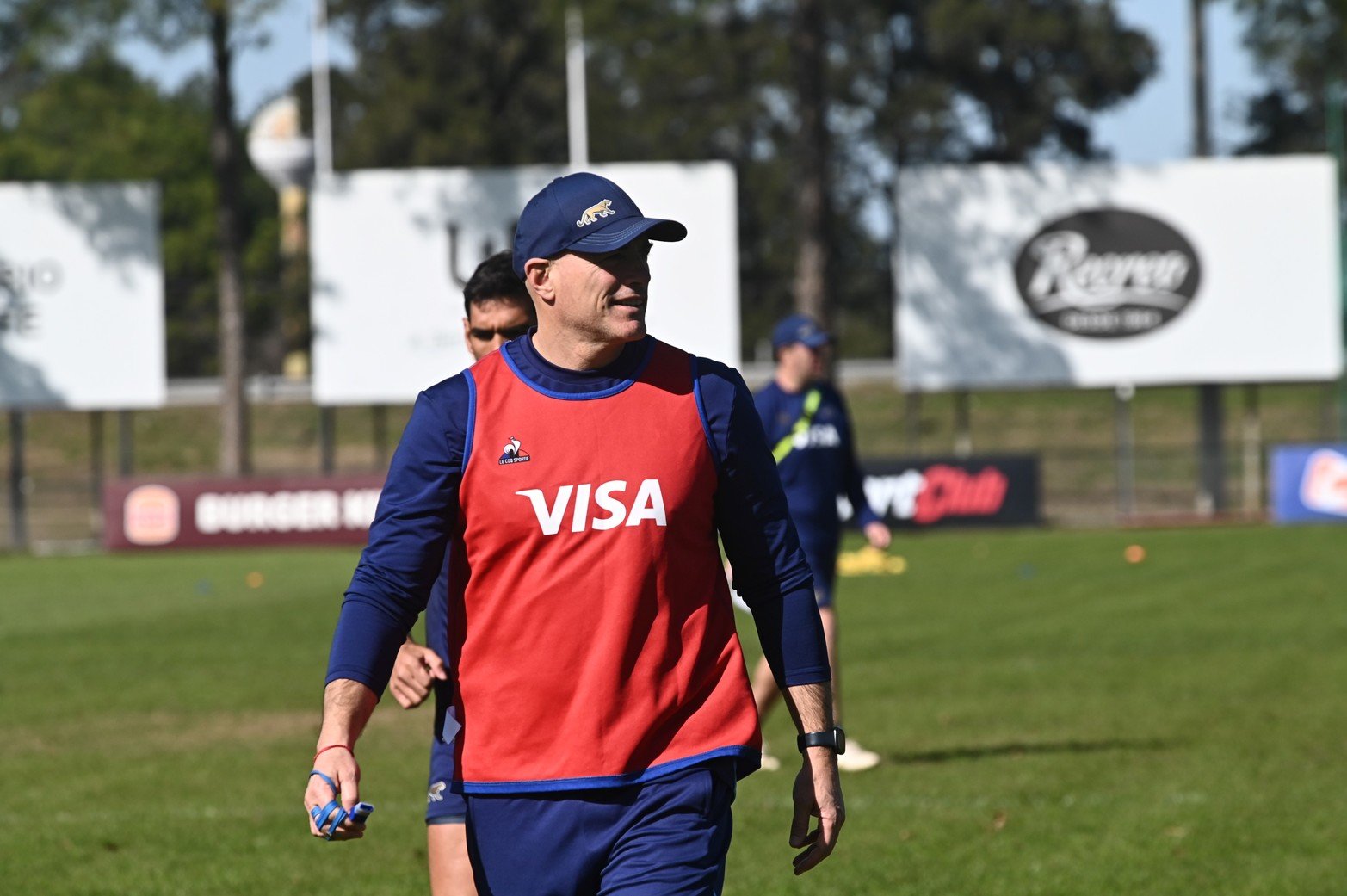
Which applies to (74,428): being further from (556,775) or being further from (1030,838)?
(556,775)

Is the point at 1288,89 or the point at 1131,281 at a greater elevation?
the point at 1288,89

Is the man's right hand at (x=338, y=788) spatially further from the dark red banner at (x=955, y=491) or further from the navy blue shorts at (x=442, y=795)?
the dark red banner at (x=955, y=491)

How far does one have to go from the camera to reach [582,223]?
4332 mm

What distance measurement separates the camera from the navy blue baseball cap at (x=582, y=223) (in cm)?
430

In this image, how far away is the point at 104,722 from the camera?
13.2 meters

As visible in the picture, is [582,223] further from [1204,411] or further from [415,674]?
[1204,411]

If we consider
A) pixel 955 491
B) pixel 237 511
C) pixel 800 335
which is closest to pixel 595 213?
pixel 800 335

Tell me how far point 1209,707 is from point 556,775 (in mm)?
9589

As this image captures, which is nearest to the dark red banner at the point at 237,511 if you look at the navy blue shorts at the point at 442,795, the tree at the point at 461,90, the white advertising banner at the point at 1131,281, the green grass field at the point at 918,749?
the green grass field at the point at 918,749

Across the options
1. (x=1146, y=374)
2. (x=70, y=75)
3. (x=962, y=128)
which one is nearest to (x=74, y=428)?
(x=70, y=75)

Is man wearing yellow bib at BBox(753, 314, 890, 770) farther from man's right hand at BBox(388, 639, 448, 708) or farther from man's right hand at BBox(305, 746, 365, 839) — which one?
man's right hand at BBox(305, 746, 365, 839)

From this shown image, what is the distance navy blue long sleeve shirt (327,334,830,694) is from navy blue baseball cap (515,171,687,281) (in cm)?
24

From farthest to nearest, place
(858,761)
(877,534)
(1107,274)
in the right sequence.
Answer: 1. (1107,274)
2. (877,534)
3. (858,761)

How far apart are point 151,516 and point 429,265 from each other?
8190 millimetres
